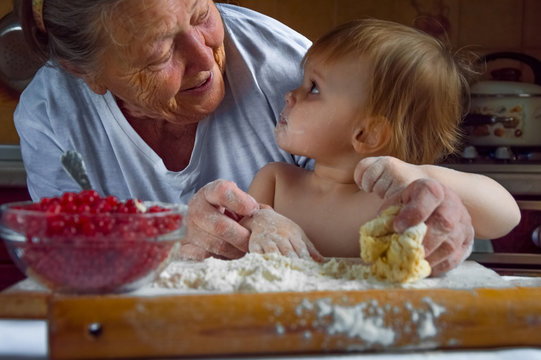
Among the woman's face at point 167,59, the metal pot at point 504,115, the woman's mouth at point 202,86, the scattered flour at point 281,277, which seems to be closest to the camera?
the scattered flour at point 281,277

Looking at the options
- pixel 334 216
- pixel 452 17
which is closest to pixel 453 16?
pixel 452 17

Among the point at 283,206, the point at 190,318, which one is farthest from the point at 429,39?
the point at 190,318

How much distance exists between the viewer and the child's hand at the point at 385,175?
32.5 inches

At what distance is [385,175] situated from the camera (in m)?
0.84

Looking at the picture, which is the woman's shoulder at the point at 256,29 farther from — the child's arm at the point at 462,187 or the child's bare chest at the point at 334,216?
the child's arm at the point at 462,187

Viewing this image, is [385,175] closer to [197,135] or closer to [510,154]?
[197,135]

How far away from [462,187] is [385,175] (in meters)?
0.12

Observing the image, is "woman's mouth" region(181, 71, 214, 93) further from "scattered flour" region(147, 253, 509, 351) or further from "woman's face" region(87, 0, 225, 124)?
"scattered flour" region(147, 253, 509, 351)

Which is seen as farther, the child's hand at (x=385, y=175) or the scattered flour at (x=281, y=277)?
the child's hand at (x=385, y=175)

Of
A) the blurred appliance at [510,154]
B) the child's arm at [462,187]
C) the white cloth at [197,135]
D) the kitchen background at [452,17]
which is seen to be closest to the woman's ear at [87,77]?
the white cloth at [197,135]

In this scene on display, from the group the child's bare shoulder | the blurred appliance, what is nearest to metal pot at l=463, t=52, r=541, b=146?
the blurred appliance

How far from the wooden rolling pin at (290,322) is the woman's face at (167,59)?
0.55 m

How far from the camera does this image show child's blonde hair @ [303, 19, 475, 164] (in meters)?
1.03

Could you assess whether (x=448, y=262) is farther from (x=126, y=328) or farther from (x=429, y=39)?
(x=429, y=39)
